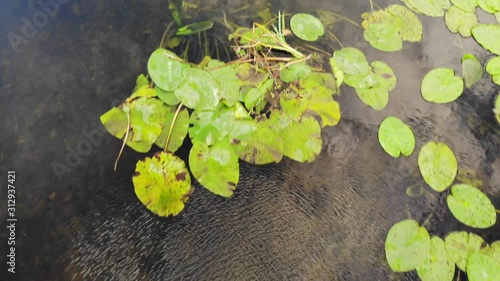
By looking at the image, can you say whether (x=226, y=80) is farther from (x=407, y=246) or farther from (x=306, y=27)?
(x=407, y=246)

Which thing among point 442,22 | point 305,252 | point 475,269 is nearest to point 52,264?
point 305,252

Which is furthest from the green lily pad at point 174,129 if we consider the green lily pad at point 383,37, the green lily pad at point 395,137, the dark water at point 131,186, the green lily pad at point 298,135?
the green lily pad at point 383,37

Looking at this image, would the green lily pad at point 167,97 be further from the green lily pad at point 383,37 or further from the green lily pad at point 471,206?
the green lily pad at point 471,206

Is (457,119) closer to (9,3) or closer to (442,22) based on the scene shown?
(442,22)

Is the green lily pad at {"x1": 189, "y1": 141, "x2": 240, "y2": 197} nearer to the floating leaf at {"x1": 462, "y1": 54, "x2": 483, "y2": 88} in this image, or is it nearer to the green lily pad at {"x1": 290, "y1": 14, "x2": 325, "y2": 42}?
the green lily pad at {"x1": 290, "y1": 14, "x2": 325, "y2": 42}

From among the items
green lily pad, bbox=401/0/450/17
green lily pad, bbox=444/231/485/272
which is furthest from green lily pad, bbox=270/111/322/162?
green lily pad, bbox=401/0/450/17

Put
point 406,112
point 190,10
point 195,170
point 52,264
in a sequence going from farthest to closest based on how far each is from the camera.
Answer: point 190,10 → point 406,112 → point 195,170 → point 52,264
